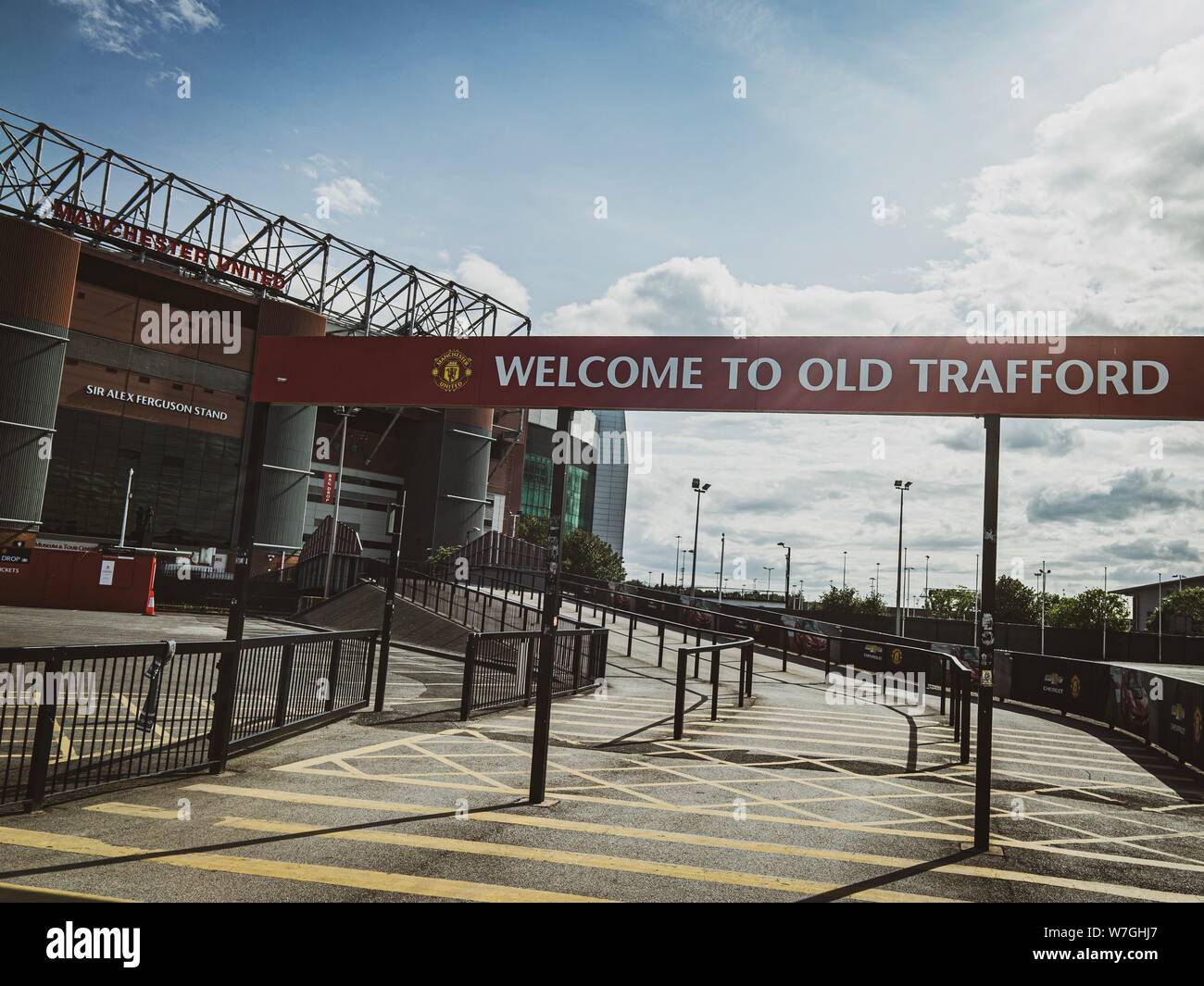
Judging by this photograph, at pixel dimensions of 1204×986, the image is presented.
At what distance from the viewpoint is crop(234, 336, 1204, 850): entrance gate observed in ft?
22.6

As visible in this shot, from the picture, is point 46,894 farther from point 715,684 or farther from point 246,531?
point 715,684

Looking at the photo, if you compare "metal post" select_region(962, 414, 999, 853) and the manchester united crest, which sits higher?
the manchester united crest

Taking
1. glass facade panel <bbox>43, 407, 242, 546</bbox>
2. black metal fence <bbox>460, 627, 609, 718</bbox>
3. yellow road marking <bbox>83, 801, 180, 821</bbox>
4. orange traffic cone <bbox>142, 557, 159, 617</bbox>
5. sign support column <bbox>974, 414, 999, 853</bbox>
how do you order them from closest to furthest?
1. yellow road marking <bbox>83, 801, 180, 821</bbox>
2. sign support column <bbox>974, 414, 999, 853</bbox>
3. black metal fence <bbox>460, 627, 609, 718</bbox>
4. orange traffic cone <bbox>142, 557, 159, 617</bbox>
5. glass facade panel <bbox>43, 407, 242, 546</bbox>

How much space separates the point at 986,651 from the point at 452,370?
561cm

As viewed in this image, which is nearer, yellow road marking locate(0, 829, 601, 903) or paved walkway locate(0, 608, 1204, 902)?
yellow road marking locate(0, 829, 601, 903)

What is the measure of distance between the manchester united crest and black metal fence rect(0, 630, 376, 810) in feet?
10.7

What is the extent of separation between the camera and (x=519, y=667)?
46.0 ft

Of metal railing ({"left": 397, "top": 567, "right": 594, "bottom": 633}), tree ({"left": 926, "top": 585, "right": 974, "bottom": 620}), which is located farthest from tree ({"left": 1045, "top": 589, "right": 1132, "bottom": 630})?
metal railing ({"left": 397, "top": 567, "right": 594, "bottom": 633})

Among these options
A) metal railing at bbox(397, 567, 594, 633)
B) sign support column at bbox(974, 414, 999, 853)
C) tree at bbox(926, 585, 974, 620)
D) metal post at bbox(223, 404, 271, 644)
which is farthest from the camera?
tree at bbox(926, 585, 974, 620)

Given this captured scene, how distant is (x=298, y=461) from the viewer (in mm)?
53469

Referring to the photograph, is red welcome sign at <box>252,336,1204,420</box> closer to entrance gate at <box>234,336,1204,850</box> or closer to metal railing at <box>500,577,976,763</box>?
entrance gate at <box>234,336,1204,850</box>

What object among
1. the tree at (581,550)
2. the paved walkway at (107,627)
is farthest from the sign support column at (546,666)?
the tree at (581,550)

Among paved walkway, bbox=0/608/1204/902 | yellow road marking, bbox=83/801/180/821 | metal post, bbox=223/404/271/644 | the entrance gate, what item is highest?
the entrance gate
